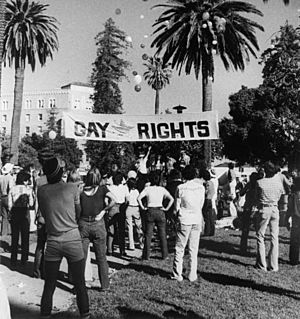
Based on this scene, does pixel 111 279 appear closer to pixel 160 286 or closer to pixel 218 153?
pixel 160 286

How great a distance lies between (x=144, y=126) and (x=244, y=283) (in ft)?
12.1

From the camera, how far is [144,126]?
30.4 ft

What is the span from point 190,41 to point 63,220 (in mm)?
14616

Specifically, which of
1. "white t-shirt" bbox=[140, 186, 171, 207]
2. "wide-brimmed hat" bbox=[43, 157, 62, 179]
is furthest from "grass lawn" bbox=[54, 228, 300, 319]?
"wide-brimmed hat" bbox=[43, 157, 62, 179]

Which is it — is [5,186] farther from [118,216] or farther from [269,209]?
[269,209]

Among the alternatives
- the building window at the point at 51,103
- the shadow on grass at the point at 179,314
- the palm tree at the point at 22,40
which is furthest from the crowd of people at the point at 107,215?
the building window at the point at 51,103

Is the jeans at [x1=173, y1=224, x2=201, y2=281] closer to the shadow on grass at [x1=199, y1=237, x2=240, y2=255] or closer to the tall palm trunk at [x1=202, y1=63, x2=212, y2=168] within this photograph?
the shadow on grass at [x1=199, y1=237, x2=240, y2=255]

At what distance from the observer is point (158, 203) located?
8586mm

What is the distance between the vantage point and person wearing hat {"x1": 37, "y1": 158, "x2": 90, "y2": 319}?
207 inches

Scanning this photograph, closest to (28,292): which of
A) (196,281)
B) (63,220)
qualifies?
(63,220)

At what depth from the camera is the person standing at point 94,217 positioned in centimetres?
633

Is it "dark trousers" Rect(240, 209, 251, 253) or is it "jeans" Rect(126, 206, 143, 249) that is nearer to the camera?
"dark trousers" Rect(240, 209, 251, 253)

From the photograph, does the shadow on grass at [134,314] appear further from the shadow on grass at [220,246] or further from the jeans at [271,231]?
the shadow on grass at [220,246]

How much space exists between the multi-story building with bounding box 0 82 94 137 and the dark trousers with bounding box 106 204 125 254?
60.5 metres
